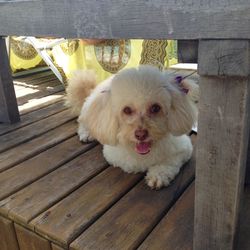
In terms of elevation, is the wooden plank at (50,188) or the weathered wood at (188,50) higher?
the weathered wood at (188,50)

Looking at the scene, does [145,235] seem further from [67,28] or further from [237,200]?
[67,28]

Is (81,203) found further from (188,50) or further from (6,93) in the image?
(6,93)

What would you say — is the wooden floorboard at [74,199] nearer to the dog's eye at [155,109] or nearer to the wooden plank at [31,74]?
the dog's eye at [155,109]

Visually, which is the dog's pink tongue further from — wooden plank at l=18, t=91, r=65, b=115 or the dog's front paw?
wooden plank at l=18, t=91, r=65, b=115

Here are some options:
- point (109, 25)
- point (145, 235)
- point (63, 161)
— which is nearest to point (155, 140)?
point (145, 235)

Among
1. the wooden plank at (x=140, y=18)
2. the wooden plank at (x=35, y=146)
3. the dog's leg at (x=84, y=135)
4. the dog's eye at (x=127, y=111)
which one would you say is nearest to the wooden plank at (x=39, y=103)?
the wooden plank at (x=35, y=146)

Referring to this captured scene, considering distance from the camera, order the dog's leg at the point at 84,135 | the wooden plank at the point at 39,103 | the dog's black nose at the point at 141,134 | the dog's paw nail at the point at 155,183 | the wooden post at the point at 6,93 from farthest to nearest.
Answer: the wooden plank at the point at 39,103 < the wooden post at the point at 6,93 < the dog's leg at the point at 84,135 < the dog's paw nail at the point at 155,183 < the dog's black nose at the point at 141,134

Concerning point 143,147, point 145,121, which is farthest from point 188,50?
point 143,147

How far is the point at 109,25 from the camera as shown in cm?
80

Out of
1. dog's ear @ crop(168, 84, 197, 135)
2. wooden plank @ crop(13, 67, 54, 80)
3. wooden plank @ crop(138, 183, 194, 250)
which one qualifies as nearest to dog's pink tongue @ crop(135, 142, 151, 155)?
dog's ear @ crop(168, 84, 197, 135)

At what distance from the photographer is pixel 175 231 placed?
1074 millimetres

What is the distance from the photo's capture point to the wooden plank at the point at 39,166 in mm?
1373

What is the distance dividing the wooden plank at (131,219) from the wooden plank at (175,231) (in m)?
0.02

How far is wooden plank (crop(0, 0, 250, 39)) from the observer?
2.16 ft
